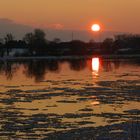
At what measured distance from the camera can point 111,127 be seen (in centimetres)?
1827

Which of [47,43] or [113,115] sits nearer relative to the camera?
[113,115]

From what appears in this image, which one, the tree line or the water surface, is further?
the tree line

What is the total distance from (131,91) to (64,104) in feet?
29.8

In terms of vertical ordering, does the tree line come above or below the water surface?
above

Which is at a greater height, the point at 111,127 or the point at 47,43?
the point at 47,43

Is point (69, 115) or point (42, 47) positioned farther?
point (42, 47)

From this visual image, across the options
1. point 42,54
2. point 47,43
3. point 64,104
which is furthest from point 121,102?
point 47,43

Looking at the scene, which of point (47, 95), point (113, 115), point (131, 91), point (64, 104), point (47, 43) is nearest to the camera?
point (113, 115)

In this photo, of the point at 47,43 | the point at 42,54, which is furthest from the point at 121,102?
the point at 47,43

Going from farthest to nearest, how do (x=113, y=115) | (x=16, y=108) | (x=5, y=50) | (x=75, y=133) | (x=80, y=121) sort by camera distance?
(x=5, y=50) < (x=16, y=108) < (x=113, y=115) < (x=80, y=121) < (x=75, y=133)

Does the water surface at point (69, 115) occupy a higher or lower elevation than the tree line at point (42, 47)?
lower

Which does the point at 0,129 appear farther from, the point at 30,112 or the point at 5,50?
the point at 5,50

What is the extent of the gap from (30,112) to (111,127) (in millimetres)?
5580

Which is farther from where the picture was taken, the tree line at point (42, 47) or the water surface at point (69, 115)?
the tree line at point (42, 47)
